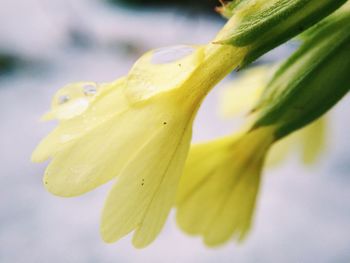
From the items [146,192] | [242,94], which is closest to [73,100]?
[146,192]

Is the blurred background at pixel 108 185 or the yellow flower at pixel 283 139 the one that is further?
the blurred background at pixel 108 185

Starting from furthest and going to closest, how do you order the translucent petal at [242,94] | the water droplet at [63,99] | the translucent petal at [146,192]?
1. the translucent petal at [242,94]
2. the water droplet at [63,99]
3. the translucent petal at [146,192]

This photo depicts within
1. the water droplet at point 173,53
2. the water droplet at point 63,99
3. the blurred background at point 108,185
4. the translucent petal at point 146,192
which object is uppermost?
the water droplet at point 63,99

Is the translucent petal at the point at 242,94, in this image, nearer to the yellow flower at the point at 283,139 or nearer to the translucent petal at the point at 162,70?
the yellow flower at the point at 283,139

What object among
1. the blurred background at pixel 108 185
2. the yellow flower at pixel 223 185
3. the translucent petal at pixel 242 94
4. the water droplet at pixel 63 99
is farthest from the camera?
the blurred background at pixel 108 185

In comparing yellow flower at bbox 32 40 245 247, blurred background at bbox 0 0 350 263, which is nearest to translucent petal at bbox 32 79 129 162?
yellow flower at bbox 32 40 245 247

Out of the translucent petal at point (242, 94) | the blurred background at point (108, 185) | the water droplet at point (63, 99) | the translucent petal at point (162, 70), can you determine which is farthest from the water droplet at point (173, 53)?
the blurred background at point (108, 185)

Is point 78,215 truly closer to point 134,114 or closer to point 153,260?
point 153,260

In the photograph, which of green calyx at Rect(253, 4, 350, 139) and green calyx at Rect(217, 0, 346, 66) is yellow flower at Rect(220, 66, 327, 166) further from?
green calyx at Rect(217, 0, 346, 66)
